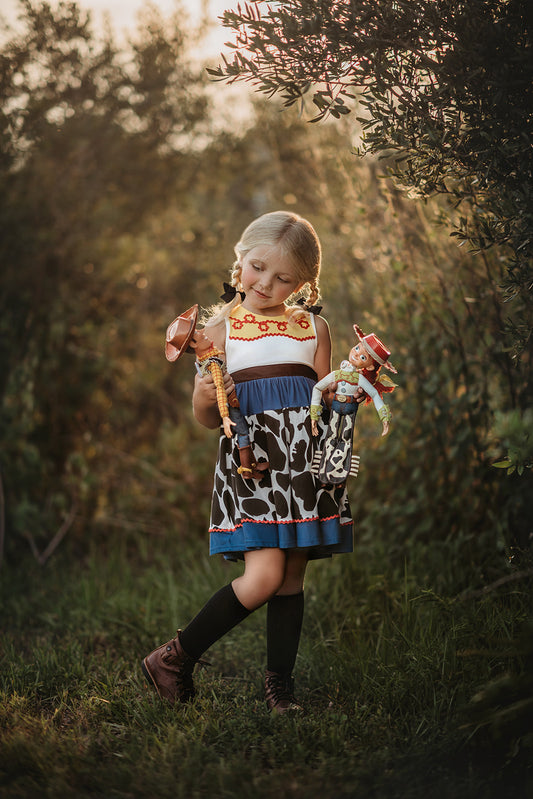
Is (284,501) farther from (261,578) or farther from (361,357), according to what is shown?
(361,357)

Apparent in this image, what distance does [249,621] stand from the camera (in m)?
3.55

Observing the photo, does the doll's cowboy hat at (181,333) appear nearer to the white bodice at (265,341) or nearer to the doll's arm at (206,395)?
the doll's arm at (206,395)

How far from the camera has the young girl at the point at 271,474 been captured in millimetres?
2496

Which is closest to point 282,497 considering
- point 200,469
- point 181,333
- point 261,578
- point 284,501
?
point 284,501

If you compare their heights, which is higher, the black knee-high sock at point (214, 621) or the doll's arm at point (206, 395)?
the doll's arm at point (206, 395)

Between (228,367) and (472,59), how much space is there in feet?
4.04

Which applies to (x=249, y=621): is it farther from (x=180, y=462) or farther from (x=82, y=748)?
(x=180, y=462)

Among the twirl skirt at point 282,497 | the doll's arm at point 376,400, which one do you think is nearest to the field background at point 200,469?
the doll's arm at point 376,400

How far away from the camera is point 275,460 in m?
2.52

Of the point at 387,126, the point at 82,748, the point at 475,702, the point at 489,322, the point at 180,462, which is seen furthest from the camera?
the point at 180,462

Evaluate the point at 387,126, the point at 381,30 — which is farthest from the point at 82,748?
the point at 381,30

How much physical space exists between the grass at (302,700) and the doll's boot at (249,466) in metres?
0.78

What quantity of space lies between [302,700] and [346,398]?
1123 millimetres

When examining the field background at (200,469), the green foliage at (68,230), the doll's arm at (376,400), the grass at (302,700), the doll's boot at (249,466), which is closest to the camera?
the grass at (302,700)
